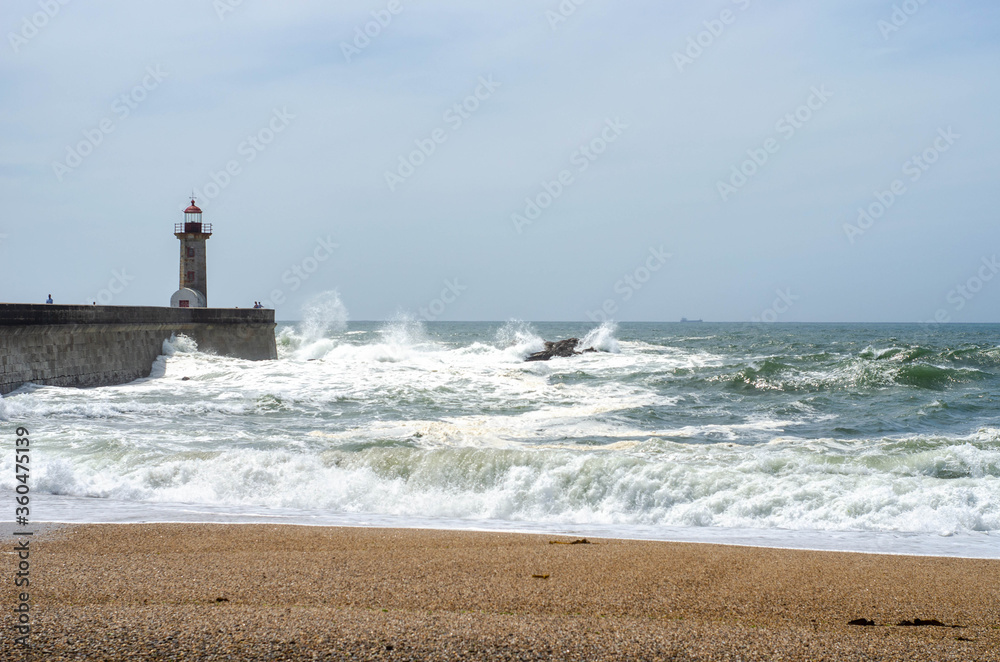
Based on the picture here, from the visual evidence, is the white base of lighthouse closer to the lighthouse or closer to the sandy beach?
the lighthouse

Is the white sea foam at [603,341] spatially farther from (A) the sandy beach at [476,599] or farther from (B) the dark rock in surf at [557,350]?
(A) the sandy beach at [476,599]

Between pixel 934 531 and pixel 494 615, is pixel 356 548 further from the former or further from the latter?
pixel 934 531

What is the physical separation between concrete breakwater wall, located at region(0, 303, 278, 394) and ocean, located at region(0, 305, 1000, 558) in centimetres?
81

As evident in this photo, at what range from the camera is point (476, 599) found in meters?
3.62

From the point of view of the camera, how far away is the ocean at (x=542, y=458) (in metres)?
6.32

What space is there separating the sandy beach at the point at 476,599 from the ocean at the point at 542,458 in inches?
38.6

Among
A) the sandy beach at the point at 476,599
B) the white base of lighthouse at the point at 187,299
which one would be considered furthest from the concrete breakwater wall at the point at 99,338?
the sandy beach at the point at 476,599

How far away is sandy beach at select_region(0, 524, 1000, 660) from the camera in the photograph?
288 centimetres

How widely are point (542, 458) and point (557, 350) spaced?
22283 millimetres

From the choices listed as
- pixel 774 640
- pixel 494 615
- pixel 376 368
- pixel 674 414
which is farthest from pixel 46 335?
pixel 774 640

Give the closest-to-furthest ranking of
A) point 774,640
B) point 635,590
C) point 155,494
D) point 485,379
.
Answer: point 774,640 < point 635,590 < point 155,494 < point 485,379

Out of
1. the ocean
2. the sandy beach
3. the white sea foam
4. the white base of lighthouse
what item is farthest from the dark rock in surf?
the sandy beach

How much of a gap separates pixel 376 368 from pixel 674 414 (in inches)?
359

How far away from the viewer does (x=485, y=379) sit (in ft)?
59.0
